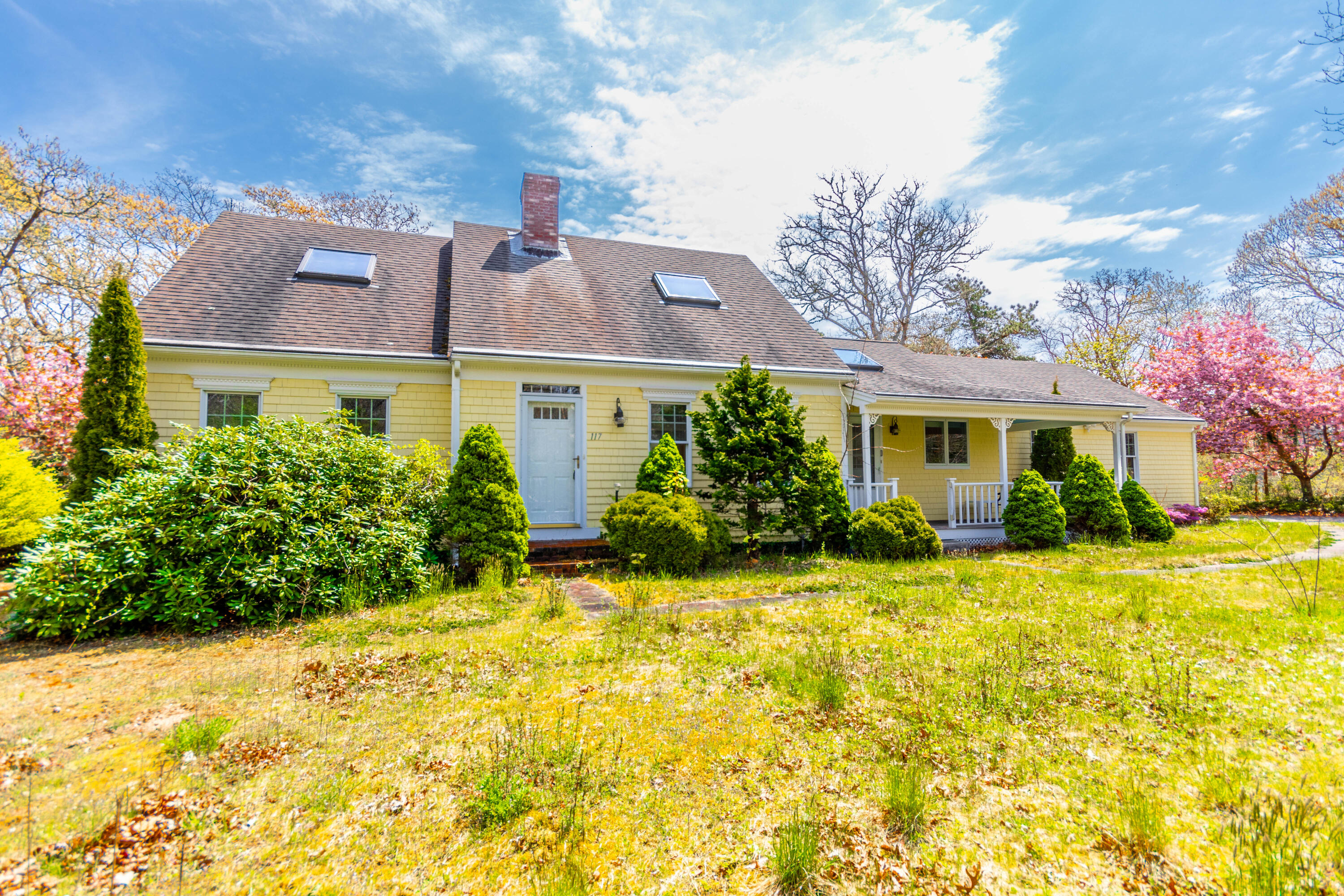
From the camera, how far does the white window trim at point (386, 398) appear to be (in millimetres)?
9445

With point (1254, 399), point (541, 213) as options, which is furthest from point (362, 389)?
point (1254, 399)

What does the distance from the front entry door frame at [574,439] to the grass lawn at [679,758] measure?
13.7ft

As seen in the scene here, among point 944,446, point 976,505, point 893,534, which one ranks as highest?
point 944,446

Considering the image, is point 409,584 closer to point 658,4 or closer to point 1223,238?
point 658,4

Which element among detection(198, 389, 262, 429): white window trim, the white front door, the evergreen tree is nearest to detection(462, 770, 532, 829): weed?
the evergreen tree

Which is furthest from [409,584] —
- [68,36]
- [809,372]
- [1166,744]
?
[68,36]

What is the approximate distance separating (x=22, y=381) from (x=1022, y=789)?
54.4 ft

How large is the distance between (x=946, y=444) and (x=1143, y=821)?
12.7 m

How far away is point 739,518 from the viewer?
10156 mm

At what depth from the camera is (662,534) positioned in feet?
26.6

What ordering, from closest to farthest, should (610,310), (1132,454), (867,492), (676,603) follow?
(676,603)
(867,492)
(610,310)
(1132,454)

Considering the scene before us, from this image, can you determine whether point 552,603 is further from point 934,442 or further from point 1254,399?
point 1254,399

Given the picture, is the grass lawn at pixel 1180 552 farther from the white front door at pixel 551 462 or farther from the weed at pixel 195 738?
the weed at pixel 195 738

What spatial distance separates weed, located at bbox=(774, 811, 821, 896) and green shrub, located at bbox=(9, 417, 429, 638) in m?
5.56
